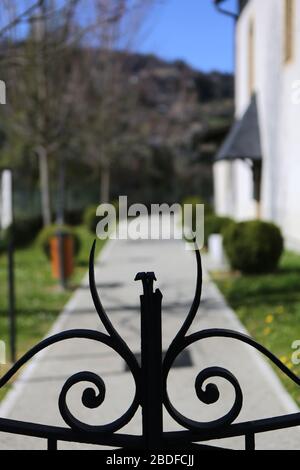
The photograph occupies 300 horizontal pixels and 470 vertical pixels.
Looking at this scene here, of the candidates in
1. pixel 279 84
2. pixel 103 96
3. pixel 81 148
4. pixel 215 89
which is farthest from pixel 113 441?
pixel 215 89

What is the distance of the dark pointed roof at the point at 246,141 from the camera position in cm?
1489

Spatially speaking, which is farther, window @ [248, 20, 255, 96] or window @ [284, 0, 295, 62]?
window @ [248, 20, 255, 96]

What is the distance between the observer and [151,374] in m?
1.51

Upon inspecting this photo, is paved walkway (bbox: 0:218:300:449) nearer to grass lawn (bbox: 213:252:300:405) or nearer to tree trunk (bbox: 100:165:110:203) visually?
grass lawn (bbox: 213:252:300:405)

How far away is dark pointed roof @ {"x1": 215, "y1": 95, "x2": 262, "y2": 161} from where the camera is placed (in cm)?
1489

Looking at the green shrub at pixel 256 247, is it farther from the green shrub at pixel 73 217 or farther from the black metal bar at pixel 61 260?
the green shrub at pixel 73 217

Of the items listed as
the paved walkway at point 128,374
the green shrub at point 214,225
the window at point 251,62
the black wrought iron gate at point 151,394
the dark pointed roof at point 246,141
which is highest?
the window at point 251,62

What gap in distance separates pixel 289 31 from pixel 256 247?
5622 millimetres

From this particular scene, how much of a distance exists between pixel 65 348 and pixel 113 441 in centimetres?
464

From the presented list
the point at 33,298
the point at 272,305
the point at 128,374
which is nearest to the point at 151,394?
the point at 128,374

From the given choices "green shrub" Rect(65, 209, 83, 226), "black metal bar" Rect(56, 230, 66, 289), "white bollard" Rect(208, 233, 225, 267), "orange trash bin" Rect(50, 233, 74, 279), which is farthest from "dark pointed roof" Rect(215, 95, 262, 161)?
"green shrub" Rect(65, 209, 83, 226)

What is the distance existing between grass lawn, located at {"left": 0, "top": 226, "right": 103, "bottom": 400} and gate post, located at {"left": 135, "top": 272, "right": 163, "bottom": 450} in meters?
3.52

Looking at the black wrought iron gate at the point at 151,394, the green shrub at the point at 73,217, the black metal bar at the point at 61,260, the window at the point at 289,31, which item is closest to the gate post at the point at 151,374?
the black wrought iron gate at the point at 151,394

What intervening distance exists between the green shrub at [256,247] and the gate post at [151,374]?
343 inches
